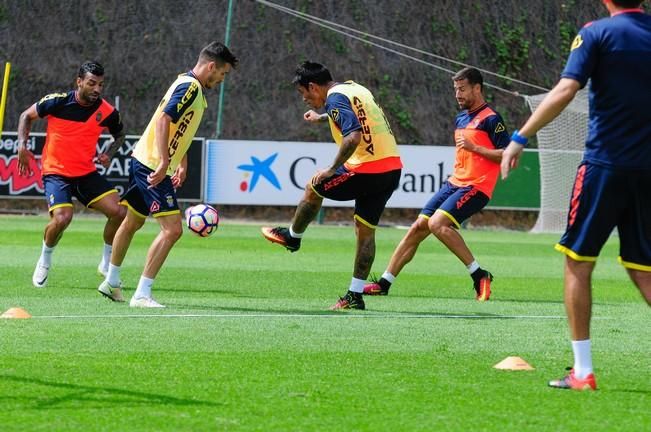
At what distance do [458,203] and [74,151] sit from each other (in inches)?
160

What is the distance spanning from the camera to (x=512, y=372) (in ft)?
24.0

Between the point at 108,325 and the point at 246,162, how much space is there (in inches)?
733

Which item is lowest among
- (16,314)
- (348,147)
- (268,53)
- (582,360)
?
(16,314)

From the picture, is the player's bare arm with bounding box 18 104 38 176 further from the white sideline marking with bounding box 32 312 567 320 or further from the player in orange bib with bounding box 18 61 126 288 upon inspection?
the white sideline marking with bounding box 32 312 567 320

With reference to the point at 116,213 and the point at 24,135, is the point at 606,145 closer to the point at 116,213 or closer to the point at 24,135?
the point at 116,213

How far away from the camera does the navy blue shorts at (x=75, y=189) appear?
43.4 ft

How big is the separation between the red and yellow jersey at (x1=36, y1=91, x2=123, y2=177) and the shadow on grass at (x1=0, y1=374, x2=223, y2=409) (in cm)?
711

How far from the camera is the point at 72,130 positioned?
13586mm

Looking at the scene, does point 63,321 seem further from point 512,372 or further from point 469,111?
point 469,111

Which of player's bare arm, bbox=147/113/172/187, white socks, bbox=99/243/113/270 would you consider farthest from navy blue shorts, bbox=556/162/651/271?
white socks, bbox=99/243/113/270

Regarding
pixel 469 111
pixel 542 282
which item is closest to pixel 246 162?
pixel 542 282

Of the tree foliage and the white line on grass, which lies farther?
the tree foliage

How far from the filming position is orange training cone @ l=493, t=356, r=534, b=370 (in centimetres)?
740

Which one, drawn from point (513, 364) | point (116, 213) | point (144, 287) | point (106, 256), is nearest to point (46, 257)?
point (116, 213)
